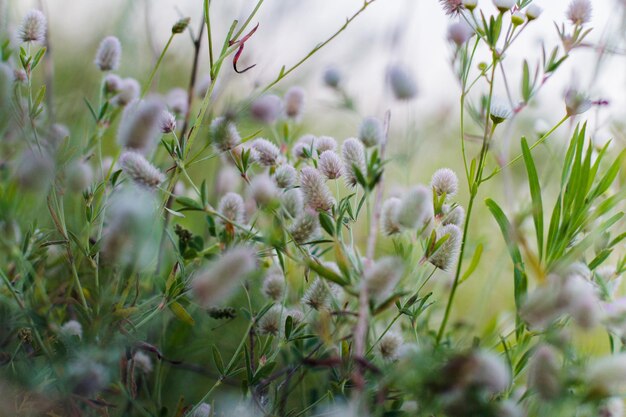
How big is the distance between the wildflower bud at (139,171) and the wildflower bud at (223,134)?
0.07 metres

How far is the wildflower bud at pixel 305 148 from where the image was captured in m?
Result: 0.70

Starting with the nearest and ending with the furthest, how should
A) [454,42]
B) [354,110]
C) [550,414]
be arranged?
[550,414] → [454,42] → [354,110]

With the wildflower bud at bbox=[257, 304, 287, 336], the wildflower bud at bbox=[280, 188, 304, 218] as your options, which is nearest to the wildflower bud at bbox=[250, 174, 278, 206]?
the wildflower bud at bbox=[280, 188, 304, 218]

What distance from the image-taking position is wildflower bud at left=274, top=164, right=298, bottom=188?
64 cm

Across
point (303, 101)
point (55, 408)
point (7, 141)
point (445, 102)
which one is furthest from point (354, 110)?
point (55, 408)

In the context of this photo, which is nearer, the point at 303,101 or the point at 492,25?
the point at 492,25

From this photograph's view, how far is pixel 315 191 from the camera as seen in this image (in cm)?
62

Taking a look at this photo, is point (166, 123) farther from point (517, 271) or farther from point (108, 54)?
point (517, 271)

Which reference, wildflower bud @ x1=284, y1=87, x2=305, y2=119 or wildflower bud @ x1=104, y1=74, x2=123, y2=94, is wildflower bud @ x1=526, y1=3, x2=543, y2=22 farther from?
wildflower bud @ x1=104, y1=74, x2=123, y2=94

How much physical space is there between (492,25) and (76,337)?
0.52 m

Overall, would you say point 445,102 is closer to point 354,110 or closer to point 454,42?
point 354,110

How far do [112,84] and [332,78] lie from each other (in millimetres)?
351

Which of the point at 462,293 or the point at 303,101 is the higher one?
the point at 303,101

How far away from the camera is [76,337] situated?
1.98 feet
